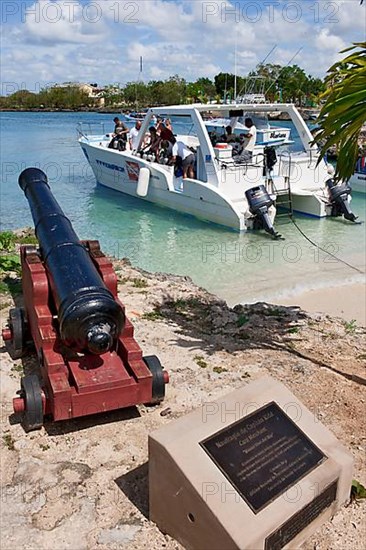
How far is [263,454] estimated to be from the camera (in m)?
2.83

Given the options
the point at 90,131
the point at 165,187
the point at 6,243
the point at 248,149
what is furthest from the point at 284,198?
the point at 90,131

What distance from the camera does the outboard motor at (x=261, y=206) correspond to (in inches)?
500

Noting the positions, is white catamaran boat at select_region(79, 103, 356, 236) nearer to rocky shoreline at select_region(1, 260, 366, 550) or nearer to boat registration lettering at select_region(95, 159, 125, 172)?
boat registration lettering at select_region(95, 159, 125, 172)

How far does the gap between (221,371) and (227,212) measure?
8601mm

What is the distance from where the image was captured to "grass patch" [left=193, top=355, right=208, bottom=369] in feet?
16.0

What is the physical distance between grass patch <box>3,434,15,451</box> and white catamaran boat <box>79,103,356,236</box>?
955 cm

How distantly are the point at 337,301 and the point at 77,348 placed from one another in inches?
211

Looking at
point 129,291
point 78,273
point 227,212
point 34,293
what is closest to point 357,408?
point 78,273

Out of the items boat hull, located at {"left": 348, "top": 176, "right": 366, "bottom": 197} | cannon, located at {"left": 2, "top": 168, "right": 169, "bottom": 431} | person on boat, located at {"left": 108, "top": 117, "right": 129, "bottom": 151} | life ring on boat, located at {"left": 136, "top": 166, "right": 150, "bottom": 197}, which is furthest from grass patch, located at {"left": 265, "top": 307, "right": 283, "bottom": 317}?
boat hull, located at {"left": 348, "top": 176, "right": 366, "bottom": 197}

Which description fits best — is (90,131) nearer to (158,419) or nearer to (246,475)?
(158,419)

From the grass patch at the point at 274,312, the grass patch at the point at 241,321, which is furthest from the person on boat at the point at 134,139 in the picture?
the grass patch at the point at 241,321

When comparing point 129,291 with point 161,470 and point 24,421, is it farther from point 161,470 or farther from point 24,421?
point 161,470

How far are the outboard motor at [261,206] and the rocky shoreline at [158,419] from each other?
604 cm

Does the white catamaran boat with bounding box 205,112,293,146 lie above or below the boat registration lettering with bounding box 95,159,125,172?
above
